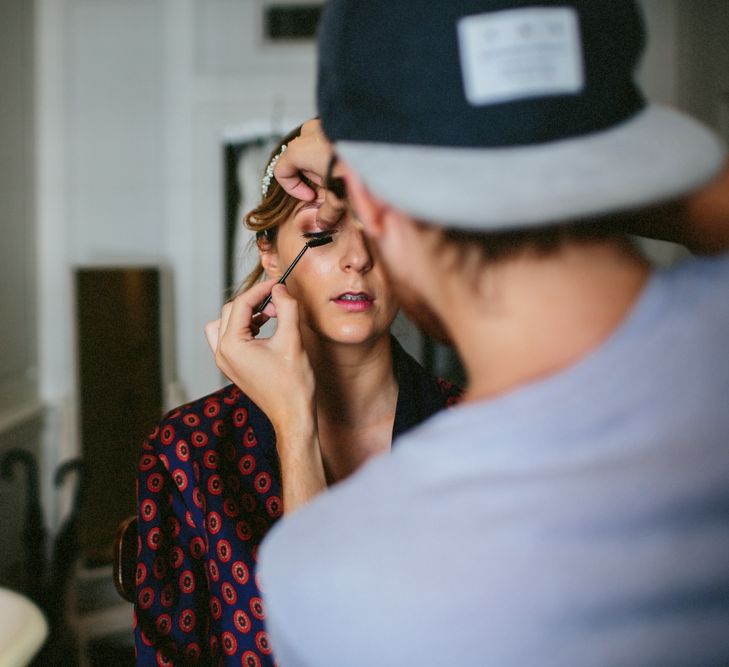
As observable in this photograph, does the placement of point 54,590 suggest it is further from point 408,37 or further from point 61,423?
point 408,37

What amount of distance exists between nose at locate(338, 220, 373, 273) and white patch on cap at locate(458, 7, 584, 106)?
74 cm

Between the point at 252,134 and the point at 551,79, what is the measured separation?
2534 millimetres

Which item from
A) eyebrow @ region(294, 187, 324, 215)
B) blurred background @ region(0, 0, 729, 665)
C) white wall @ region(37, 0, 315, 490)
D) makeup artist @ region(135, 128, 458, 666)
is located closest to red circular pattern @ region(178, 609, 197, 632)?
makeup artist @ region(135, 128, 458, 666)

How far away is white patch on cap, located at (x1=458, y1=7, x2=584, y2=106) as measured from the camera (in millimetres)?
404

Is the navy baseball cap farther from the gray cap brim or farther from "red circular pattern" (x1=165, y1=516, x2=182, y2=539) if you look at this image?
"red circular pattern" (x1=165, y1=516, x2=182, y2=539)

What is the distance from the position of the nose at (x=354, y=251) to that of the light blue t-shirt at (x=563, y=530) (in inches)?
30.0

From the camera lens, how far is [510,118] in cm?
41

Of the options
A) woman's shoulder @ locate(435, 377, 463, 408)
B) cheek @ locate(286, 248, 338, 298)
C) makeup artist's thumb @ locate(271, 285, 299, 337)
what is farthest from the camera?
woman's shoulder @ locate(435, 377, 463, 408)

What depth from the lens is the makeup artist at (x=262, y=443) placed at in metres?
1.01

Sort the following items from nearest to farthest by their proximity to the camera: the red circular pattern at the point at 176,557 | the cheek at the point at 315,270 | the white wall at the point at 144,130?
the red circular pattern at the point at 176,557, the cheek at the point at 315,270, the white wall at the point at 144,130

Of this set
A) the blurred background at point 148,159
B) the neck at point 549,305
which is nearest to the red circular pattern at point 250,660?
the neck at point 549,305

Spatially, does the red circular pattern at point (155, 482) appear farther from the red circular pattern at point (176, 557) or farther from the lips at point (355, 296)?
the lips at point (355, 296)

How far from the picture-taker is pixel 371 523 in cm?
40

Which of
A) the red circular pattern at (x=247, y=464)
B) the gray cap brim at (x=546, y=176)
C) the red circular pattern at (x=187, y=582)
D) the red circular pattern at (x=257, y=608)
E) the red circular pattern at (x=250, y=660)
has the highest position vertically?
the gray cap brim at (x=546, y=176)
